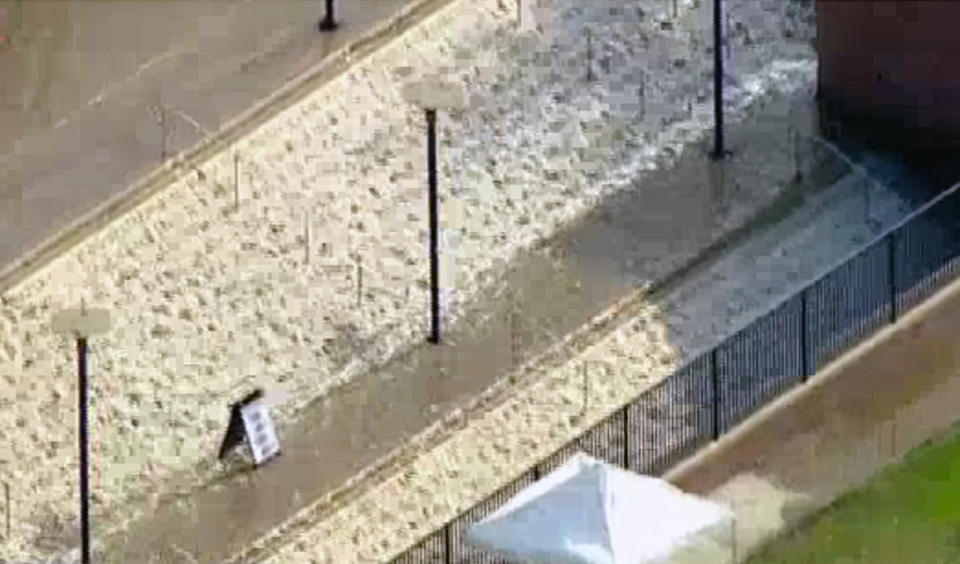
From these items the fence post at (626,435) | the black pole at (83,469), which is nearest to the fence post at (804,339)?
the fence post at (626,435)

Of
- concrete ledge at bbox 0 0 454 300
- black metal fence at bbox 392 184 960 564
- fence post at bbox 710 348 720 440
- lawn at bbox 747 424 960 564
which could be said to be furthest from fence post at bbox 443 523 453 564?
concrete ledge at bbox 0 0 454 300

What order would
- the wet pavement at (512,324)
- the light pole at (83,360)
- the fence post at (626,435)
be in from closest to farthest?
the light pole at (83,360)
the fence post at (626,435)
the wet pavement at (512,324)

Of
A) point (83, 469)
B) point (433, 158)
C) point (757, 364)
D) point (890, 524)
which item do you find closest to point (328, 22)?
point (433, 158)

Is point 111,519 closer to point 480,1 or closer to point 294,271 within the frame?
point 294,271

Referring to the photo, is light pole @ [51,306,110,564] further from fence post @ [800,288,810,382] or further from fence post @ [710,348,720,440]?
fence post @ [800,288,810,382]

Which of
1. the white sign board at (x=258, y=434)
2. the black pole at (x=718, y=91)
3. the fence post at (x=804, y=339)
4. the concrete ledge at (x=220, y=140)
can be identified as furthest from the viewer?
the black pole at (x=718, y=91)

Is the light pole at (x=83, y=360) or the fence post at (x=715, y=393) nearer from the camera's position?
the light pole at (x=83, y=360)

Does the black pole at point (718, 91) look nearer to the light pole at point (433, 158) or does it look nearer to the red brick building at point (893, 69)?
the red brick building at point (893, 69)
